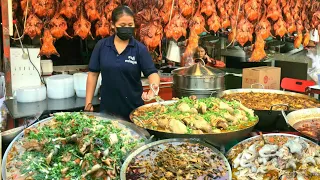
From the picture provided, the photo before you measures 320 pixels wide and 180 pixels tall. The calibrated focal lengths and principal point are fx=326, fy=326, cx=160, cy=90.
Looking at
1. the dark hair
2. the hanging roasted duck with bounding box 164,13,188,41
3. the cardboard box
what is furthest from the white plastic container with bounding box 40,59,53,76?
the cardboard box

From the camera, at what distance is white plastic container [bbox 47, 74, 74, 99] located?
11.6 feet

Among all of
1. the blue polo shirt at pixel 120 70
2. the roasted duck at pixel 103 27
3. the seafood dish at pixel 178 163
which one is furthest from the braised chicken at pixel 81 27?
the seafood dish at pixel 178 163

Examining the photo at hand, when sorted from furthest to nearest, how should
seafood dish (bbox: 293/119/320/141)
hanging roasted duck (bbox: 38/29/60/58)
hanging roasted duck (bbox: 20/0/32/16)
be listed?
1. hanging roasted duck (bbox: 38/29/60/58)
2. hanging roasted duck (bbox: 20/0/32/16)
3. seafood dish (bbox: 293/119/320/141)

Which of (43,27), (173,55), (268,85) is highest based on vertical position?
(43,27)

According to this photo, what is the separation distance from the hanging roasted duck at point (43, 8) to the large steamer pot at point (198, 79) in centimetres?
150

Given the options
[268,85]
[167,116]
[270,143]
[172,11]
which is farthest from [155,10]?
[270,143]

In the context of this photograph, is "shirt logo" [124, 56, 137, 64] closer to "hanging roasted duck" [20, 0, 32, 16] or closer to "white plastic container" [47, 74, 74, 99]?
"white plastic container" [47, 74, 74, 99]

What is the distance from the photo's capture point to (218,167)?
137 centimetres

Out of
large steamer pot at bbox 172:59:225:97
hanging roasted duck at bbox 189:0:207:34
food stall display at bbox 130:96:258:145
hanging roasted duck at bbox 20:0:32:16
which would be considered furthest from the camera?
hanging roasted duck at bbox 189:0:207:34

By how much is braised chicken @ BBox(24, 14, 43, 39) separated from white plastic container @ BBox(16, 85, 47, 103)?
1.85 feet

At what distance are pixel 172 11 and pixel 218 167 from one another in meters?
2.89

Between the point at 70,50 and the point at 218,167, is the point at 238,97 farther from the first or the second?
the point at 70,50

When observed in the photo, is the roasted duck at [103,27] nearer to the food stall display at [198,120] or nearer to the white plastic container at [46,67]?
the white plastic container at [46,67]

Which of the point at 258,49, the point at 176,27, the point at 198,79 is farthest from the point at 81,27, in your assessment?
the point at 258,49
